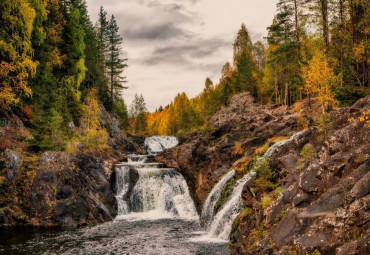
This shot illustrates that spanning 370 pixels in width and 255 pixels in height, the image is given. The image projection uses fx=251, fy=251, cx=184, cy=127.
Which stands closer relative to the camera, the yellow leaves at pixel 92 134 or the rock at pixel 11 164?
Result: the rock at pixel 11 164

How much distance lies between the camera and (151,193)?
1026 inches

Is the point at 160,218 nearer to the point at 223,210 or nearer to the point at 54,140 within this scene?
the point at 223,210

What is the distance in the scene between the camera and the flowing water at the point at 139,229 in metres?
14.7

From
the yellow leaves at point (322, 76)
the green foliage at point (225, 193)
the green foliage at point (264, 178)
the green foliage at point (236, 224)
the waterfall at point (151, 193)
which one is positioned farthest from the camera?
the waterfall at point (151, 193)

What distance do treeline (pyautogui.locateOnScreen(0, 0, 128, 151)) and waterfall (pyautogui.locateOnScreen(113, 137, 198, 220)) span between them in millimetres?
6938

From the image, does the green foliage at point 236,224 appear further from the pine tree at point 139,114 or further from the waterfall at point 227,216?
the pine tree at point 139,114

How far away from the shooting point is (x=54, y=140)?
24.0 meters

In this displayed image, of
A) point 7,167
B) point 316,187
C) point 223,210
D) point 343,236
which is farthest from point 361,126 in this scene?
point 7,167

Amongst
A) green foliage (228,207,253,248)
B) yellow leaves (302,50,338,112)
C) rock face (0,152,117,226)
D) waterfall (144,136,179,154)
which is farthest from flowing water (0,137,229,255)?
waterfall (144,136,179,154)

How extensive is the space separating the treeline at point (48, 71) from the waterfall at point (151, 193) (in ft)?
22.8

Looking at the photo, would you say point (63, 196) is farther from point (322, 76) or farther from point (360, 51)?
point (322, 76)

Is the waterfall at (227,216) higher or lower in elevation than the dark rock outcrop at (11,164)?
lower

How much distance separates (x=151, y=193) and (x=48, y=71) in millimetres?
17736

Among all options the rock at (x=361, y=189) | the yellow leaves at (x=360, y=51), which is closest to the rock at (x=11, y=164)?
the rock at (x=361, y=189)
